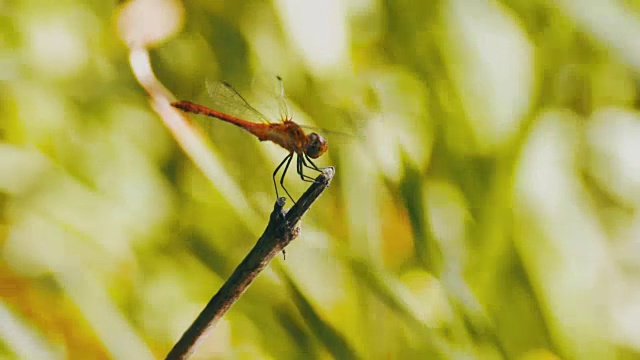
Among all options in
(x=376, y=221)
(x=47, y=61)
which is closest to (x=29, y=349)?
(x=376, y=221)

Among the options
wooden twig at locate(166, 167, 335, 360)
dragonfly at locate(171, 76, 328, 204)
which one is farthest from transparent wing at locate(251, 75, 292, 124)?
wooden twig at locate(166, 167, 335, 360)

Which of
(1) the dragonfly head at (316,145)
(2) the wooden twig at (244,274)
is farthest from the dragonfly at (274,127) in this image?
(2) the wooden twig at (244,274)

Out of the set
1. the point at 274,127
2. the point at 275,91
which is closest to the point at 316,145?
the point at 274,127

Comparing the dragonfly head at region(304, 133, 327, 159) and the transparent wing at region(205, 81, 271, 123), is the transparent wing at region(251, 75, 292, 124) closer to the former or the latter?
the transparent wing at region(205, 81, 271, 123)

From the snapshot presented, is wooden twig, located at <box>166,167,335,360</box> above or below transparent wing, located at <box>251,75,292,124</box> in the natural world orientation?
below

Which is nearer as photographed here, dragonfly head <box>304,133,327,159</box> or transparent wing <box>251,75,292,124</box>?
dragonfly head <box>304,133,327,159</box>

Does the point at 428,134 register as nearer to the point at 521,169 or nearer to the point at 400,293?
the point at 521,169
